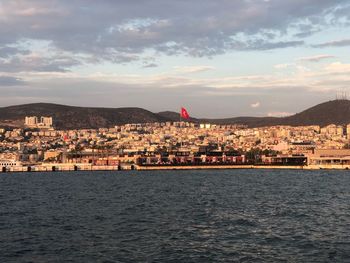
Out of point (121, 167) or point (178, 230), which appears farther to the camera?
point (121, 167)

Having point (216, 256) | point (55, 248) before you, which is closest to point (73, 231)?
point (55, 248)

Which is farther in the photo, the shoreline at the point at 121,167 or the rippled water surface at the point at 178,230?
the shoreline at the point at 121,167

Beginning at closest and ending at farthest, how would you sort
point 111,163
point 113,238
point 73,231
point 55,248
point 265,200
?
1. point 55,248
2. point 113,238
3. point 73,231
4. point 265,200
5. point 111,163

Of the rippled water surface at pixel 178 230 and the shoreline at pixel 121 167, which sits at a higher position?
the rippled water surface at pixel 178 230

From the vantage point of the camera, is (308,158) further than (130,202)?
Yes

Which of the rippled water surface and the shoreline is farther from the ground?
the rippled water surface

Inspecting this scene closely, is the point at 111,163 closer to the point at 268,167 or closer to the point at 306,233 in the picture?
the point at 268,167

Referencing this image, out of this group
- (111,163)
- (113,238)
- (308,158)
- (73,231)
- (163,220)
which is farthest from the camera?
(111,163)

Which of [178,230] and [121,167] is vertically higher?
[178,230]

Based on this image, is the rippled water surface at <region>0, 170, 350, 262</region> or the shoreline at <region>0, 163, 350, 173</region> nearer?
the rippled water surface at <region>0, 170, 350, 262</region>

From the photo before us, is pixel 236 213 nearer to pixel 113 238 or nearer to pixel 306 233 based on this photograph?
pixel 306 233
